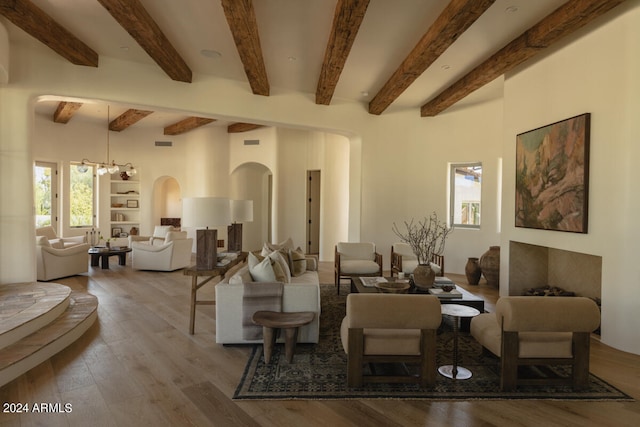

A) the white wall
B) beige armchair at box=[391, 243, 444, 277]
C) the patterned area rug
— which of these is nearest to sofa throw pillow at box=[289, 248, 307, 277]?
the patterned area rug

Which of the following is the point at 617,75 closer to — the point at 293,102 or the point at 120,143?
the point at 293,102

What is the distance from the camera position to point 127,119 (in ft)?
27.3

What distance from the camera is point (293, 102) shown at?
6172 mm

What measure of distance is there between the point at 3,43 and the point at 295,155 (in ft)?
20.2

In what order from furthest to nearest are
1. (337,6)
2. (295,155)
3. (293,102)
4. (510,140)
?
1. (295,155)
2. (293,102)
3. (510,140)
4. (337,6)

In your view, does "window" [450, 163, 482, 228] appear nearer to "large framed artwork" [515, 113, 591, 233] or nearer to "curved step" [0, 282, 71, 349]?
"large framed artwork" [515, 113, 591, 233]

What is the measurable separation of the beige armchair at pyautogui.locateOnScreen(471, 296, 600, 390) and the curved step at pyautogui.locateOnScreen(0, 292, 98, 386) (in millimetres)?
3837

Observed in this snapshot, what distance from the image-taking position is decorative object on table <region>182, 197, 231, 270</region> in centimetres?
371

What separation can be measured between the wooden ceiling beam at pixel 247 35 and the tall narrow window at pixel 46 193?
22.1ft

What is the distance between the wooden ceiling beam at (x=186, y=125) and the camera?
27.8 feet

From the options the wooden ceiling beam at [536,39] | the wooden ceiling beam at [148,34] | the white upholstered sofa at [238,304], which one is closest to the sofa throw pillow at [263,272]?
the white upholstered sofa at [238,304]

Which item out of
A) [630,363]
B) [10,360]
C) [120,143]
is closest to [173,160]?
[120,143]

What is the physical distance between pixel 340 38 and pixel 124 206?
29.2 ft

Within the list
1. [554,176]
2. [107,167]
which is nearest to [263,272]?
[554,176]
